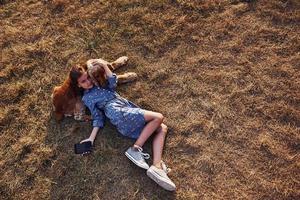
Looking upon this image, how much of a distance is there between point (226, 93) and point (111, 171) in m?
1.94

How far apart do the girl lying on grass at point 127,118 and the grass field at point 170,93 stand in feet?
0.51

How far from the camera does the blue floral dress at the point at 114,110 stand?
5.52 metres

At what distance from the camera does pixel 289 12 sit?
263 inches

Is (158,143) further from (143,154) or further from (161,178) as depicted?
(161,178)

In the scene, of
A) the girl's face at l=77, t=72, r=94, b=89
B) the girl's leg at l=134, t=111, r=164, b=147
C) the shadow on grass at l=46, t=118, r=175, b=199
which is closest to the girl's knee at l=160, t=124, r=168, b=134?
the girl's leg at l=134, t=111, r=164, b=147

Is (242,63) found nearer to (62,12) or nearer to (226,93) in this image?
(226,93)

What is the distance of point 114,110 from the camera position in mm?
5598

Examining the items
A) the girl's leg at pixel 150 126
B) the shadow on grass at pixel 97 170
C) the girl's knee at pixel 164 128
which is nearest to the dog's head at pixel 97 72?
the shadow on grass at pixel 97 170

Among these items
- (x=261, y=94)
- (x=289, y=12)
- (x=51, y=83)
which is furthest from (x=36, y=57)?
(x=289, y=12)

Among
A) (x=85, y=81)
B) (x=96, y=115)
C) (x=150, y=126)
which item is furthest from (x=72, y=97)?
(x=150, y=126)

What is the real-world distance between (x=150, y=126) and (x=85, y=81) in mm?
1081

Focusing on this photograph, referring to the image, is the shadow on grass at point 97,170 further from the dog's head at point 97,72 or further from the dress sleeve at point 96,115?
the dog's head at point 97,72

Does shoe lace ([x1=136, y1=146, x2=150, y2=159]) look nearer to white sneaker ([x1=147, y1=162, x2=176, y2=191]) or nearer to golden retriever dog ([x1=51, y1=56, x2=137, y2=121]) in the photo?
white sneaker ([x1=147, y1=162, x2=176, y2=191])

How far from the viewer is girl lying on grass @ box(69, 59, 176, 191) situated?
5296 millimetres
